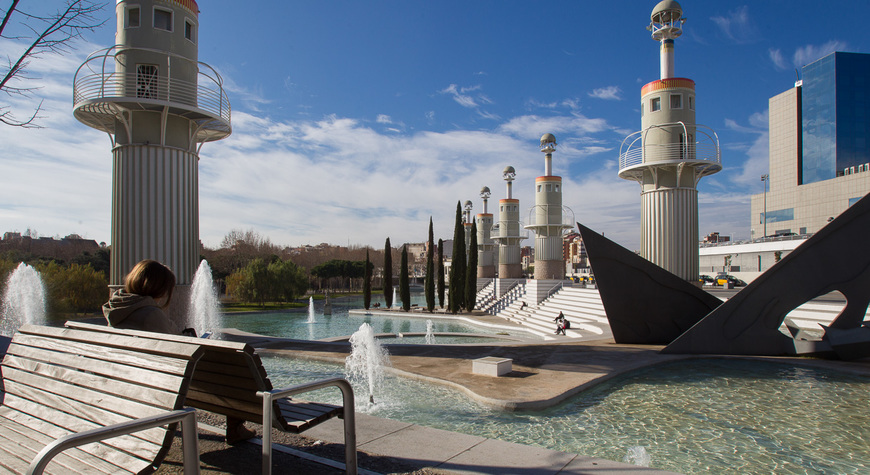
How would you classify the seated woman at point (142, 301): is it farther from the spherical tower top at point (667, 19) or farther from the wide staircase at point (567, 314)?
the spherical tower top at point (667, 19)

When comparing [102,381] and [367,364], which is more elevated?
[102,381]

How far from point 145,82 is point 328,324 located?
47.8 feet

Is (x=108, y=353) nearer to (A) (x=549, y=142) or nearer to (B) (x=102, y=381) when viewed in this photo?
(B) (x=102, y=381)

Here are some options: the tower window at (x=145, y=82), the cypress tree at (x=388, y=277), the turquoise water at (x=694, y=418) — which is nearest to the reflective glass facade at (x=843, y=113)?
the cypress tree at (x=388, y=277)

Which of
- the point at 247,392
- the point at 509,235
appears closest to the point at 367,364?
the point at 247,392

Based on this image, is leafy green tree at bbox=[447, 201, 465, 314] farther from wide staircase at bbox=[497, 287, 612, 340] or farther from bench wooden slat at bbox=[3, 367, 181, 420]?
bench wooden slat at bbox=[3, 367, 181, 420]

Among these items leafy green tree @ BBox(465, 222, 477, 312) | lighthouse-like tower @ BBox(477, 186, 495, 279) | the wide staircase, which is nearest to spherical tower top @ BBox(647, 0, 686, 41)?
the wide staircase

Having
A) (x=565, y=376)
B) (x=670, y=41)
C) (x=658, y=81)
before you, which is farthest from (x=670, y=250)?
(x=565, y=376)

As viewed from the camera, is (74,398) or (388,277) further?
(388,277)

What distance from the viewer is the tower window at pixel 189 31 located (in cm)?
1271

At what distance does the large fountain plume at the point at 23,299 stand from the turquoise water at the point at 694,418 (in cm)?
1618

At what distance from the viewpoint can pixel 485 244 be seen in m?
53.6

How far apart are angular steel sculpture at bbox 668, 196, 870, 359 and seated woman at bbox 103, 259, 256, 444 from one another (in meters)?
9.77

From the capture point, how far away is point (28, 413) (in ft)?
10.0
